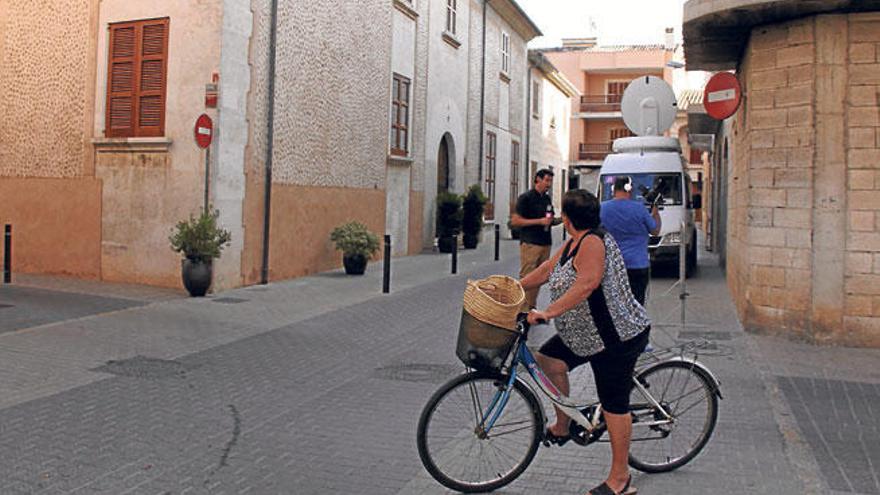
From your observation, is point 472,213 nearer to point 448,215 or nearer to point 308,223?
point 448,215

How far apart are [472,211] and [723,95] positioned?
45.5 feet

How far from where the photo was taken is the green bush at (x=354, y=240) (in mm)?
15945

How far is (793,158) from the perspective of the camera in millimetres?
9500

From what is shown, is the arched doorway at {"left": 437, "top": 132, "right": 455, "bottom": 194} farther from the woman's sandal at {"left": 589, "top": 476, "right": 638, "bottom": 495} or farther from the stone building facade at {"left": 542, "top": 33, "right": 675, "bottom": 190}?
the stone building facade at {"left": 542, "top": 33, "right": 675, "bottom": 190}

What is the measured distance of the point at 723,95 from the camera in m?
10.2

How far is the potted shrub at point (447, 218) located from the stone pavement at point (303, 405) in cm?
1071

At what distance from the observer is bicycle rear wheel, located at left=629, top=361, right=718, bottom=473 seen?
4844mm

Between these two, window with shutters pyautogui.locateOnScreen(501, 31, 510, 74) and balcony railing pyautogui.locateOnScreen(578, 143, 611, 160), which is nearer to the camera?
window with shutters pyautogui.locateOnScreen(501, 31, 510, 74)

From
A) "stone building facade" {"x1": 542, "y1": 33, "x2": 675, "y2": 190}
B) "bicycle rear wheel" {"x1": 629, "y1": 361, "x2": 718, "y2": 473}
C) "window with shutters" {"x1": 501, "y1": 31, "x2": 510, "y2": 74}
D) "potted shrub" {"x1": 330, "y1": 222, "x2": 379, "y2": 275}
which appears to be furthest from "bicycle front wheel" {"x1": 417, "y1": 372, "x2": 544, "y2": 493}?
"stone building facade" {"x1": 542, "y1": 33, "x2": 675, "y2": 190}

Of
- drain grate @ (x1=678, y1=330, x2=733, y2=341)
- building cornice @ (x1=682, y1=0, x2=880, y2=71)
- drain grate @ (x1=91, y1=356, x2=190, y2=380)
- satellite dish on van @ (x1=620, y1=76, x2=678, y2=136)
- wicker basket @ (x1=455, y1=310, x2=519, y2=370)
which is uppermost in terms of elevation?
building cornice @ (x1=682, y1=0, x2=880, y2=71)

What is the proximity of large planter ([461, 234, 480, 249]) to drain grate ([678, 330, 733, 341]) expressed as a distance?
14.0m

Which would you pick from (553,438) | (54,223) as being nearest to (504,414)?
(553,438)

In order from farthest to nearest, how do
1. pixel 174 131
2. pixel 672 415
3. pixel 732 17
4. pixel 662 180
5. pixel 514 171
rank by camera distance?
pixel 514 171
pixel 662 180
pixel 174 131
pixel 732 17
pixel 672 415

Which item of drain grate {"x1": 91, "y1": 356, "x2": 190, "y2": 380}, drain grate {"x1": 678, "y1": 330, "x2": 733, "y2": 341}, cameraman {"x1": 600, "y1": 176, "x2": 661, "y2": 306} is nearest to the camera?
drain grate {"x1": 91, "y1": 356, "x2": 190, "y2": 380}
